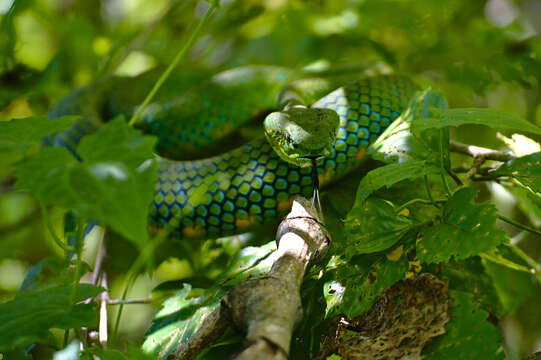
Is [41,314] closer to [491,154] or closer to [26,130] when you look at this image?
[26,130]

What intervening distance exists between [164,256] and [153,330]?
2.73 feet

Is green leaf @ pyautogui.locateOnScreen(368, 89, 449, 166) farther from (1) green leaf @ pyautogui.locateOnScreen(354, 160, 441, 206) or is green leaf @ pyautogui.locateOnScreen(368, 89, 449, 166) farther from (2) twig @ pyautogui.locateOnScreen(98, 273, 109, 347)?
(2) twig @ pyautogui.locateOnScreen(98, 273, 109, 347)

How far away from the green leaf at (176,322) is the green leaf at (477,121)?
726 mm

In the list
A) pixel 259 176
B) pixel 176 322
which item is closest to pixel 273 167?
pixel 259 176

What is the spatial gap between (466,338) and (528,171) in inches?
19.2

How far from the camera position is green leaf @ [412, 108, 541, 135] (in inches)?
42.6

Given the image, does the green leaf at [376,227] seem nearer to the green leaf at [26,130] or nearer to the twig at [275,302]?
the twig at [275,302]

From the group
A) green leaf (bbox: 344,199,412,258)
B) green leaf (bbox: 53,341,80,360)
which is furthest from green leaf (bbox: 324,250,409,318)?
green leaf (bbox: 53,341,80,360)

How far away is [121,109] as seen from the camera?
3129 millimetres

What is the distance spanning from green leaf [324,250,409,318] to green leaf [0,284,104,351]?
0.57 m

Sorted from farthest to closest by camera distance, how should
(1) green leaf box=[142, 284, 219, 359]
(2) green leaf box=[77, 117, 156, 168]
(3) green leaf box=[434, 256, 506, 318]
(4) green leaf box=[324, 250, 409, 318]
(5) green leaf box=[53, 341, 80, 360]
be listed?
1. (3) green leaf box=[434, 256, 506, 318]
2. (1) green leaf box=[142, 284, 219, 359]
3. (4) green leaf box=[324, 250, 409, 318]
4. (5) green leaf box=[53, 341, 80, 360]
5. (2) green leaf box=[77, 117, 156, 168]

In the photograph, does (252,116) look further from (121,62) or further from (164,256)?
(121,62)

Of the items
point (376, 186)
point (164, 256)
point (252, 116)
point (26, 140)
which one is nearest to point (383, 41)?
point (252, 116)

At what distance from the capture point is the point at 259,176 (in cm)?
202
